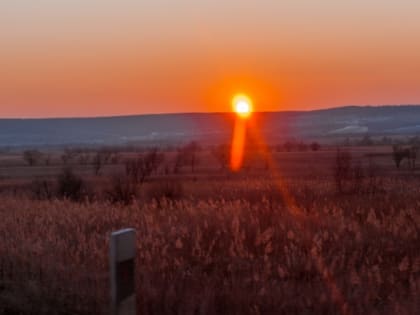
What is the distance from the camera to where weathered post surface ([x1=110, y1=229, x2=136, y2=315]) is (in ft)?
23.0

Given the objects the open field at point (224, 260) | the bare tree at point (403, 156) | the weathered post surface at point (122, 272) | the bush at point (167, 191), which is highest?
the weathered post surface at point (122, 272)

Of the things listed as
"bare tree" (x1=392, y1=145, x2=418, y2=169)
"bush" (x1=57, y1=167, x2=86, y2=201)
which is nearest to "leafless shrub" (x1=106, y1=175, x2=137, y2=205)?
"bush" (x1=57, y1=167, x2=86, y2=201)

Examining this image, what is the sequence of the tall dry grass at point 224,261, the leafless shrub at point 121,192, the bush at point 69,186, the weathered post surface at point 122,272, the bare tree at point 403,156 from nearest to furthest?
the weathered post surface at point 122,272
the tall dry grass at point 224,261
the leafless shrub at point 121,192
the bush at point 69,186
the bare tree at point 403,156

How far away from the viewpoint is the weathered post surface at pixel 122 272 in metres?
7.00

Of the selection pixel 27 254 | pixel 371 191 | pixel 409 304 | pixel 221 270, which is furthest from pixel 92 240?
pixel 371 191

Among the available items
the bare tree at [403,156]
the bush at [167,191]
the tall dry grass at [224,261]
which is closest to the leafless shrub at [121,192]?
the bush at [167,191]

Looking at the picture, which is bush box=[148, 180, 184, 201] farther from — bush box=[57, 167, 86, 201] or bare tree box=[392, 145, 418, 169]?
bare tree box=[392, 145, 418, 169]

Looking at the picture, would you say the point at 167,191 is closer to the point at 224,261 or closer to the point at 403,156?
the point at 224,261

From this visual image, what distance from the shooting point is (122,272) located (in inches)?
282

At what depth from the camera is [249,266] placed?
11.3m

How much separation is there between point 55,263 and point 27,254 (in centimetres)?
78

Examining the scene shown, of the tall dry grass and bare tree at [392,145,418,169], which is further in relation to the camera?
bare tree at [392,145,418,169]

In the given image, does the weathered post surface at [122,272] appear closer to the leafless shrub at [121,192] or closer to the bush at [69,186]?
the leafless shrub at [121,192]

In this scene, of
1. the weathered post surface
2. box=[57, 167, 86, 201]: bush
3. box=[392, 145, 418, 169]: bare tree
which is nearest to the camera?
the weathered post surface
